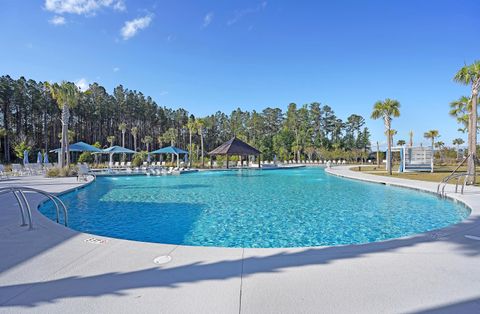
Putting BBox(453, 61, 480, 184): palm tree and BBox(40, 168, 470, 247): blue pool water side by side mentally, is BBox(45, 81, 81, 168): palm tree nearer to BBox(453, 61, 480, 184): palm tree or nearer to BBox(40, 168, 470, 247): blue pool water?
BBox(40, 168, 470, 247): blue pool water

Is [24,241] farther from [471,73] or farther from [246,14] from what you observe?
[246,14]

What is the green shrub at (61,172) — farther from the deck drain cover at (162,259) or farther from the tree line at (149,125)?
the deck drain cover at (162,259)

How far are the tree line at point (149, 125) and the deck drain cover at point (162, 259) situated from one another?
2678cm

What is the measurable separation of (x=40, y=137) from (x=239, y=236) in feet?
136

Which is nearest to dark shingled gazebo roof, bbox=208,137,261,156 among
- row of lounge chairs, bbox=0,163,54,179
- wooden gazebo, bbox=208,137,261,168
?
wooden gazebo, bbox=208,137,261,168

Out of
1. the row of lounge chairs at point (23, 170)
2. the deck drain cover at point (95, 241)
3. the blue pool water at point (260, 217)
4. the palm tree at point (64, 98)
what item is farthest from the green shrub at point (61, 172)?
the deck drain cover at point (95, 241)

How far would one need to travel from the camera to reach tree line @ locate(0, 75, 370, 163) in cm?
3300

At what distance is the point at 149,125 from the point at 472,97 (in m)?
47.0

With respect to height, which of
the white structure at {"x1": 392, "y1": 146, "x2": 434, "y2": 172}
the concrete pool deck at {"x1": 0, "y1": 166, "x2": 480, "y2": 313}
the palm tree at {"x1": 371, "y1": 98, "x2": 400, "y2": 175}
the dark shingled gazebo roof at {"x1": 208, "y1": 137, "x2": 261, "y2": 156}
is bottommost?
the concrete pool deck at {"x1": 0, "y1": 166, "x2": 480, "y2": 313}

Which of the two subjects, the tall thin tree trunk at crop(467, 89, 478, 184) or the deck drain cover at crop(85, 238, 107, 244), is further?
the tall thin tree trunk at crop(467, 89, 478, 184)

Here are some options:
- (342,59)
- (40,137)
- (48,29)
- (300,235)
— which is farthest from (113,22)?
(40,137)

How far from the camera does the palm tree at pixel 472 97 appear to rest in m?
10.3

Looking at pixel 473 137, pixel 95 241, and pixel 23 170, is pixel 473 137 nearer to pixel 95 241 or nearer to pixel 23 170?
pixel 95 241

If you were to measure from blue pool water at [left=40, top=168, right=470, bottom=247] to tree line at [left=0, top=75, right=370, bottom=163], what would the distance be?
836 inches
